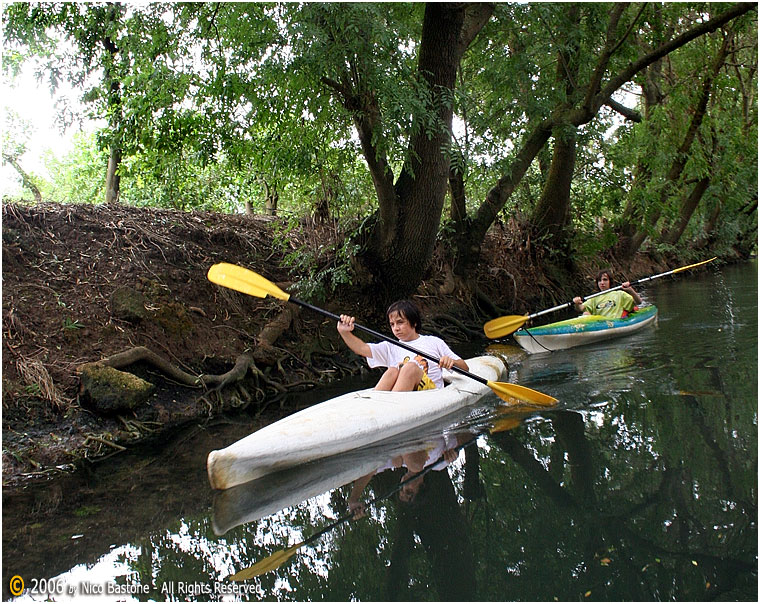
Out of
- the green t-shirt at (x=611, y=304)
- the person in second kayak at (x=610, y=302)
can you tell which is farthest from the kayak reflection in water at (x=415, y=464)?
the green t-shirt at (x=611, y=304)

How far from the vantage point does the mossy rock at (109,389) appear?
4.68 metres

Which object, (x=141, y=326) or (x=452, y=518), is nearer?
(x=452, y=518)

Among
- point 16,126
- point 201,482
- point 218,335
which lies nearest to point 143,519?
point 201,482

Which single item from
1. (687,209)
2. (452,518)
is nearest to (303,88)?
(452,518)

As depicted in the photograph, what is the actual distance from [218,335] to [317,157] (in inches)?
77.1

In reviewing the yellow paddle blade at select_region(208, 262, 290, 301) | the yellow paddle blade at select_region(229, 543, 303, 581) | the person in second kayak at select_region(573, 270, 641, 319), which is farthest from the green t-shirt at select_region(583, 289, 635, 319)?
the yellow paddle blade at select_region(229, 543, 303, 581)

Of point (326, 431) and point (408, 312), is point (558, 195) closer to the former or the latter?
point (408, 312)

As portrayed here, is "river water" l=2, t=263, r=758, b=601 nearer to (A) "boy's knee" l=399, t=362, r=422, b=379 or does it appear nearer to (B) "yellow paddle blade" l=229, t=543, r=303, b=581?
(B) "yellow paddle blade" l=229, t=543, r=303, b=581

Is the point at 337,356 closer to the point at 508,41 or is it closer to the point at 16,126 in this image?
the point at 508,41

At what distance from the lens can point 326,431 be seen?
13.1 feet

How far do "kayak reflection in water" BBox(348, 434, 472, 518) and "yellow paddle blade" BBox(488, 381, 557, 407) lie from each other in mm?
713

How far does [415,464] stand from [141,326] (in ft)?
9.68

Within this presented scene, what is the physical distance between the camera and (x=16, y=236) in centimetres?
584

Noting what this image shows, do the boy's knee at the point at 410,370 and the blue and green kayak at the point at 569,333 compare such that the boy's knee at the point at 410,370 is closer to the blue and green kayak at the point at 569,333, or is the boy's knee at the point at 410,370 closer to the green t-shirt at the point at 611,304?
the blue and green kayak at the point at 569,333
